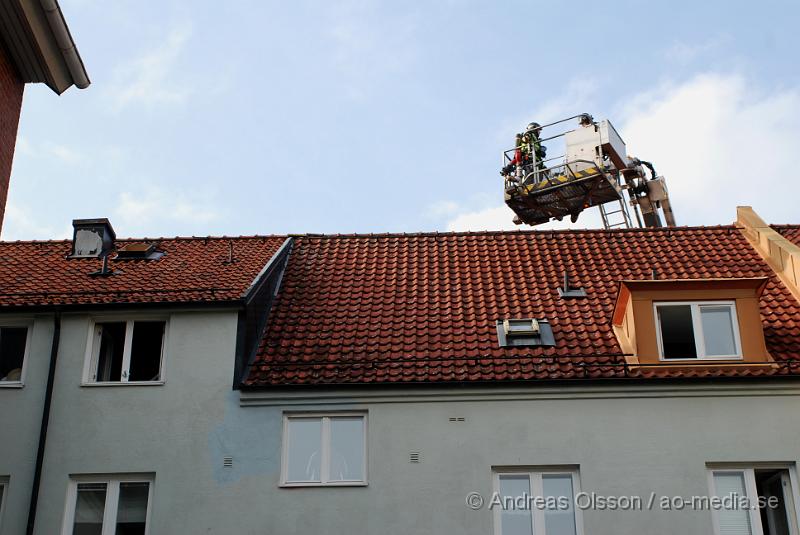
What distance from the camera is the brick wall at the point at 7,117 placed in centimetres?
1683

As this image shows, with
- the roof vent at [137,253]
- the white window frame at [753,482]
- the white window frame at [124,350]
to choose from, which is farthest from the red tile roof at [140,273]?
the white window frame at [753,482]

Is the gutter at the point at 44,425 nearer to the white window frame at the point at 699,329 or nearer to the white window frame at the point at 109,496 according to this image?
the white window frame at the point at 109,496

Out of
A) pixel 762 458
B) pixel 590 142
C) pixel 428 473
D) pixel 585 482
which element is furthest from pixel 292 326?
pixel 590 142

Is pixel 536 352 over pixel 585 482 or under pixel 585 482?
over

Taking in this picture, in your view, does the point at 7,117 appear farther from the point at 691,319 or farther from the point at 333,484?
the point at 691,319

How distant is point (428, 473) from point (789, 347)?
255 inches

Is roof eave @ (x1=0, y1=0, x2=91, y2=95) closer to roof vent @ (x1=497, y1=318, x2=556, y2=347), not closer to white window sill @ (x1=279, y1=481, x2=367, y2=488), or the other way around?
white window sill @ (x1=279, y1=481, x2=367, y2=488)

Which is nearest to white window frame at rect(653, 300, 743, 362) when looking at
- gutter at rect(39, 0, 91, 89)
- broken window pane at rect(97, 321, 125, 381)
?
broken window pane at rect(97, 321, 125, 381)

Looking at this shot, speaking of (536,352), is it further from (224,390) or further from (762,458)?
(224,390)

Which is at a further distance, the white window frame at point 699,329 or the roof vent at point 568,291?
the roof vent at point 568,291

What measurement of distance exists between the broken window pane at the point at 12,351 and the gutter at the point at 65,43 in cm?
451

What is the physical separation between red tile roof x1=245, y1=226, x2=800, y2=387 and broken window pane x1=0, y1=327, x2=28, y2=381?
3.98 meters

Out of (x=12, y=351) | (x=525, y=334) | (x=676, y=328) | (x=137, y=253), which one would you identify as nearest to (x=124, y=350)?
(x=12, y=351)

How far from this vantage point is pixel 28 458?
16062 millimetres
